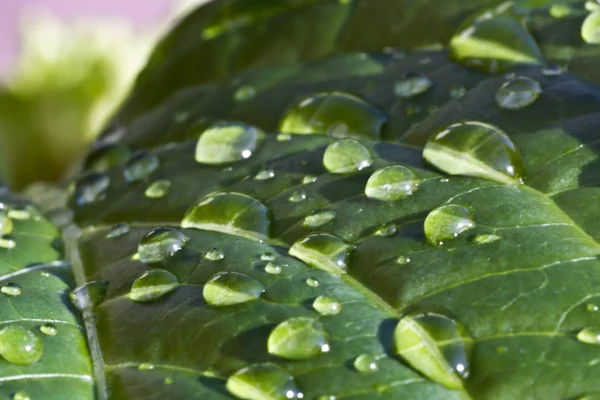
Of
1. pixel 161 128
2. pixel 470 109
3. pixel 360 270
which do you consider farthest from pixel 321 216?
pixel 161 128

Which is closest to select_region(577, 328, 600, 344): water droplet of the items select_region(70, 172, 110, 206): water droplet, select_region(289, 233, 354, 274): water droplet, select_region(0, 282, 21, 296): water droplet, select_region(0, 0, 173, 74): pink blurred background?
select_region(289, 233, 354, 274): water droplet

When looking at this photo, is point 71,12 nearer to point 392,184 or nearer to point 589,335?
point 392,184

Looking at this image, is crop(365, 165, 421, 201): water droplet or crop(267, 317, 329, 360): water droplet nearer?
crop(267, 317, 329, 360): water droplet

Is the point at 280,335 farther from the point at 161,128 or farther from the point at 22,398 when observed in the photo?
the point at 161,128

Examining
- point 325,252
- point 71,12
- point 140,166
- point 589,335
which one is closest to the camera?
point 589,335

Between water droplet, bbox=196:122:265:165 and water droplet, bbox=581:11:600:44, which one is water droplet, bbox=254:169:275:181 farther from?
water droplet, bbox=581:11:600:44

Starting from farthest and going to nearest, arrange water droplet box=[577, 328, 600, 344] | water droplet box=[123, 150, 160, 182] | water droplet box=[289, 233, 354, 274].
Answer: water droplet box=[123, 150, 160, 182] < water droplet box=[289, 233, 354, 274] < water droplet box=[577, 328, 600, 344]

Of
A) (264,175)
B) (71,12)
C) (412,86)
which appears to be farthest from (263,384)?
(71,12)
